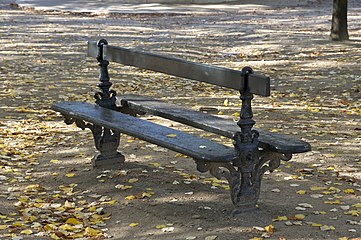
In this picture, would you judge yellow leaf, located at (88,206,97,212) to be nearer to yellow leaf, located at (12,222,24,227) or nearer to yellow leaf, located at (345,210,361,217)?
yellow leaf, located at (12,222,24,227)

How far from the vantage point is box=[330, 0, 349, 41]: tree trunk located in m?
16.1

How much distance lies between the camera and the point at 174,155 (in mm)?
7461

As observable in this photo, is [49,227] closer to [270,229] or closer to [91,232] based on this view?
[91,232]

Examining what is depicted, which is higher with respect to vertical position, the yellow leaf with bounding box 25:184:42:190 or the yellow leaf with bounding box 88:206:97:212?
the yellow leaf with bounding box 88:206:97:212

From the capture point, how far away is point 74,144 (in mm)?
8062

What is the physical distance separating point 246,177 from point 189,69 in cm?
88

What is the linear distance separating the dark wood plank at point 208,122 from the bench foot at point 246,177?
4.2 inches

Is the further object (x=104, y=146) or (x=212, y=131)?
(x=104, y=146)

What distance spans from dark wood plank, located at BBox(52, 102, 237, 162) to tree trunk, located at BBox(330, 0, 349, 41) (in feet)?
32.7

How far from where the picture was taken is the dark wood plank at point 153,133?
17.7 ft

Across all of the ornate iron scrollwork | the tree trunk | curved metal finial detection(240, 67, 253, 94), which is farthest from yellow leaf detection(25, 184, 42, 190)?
the tree trunk

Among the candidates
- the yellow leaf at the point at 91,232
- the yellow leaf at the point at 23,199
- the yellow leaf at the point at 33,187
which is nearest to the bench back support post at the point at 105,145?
the yellow leaf at the point at 33,187

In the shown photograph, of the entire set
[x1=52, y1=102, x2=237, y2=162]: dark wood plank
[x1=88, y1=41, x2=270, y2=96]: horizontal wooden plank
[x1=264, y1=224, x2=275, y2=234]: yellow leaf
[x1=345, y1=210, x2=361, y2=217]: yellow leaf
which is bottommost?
[x1=345, y1=210, x2=361, y2=217]: yellow leaf

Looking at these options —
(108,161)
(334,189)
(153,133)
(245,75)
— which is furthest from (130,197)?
(334,189)
